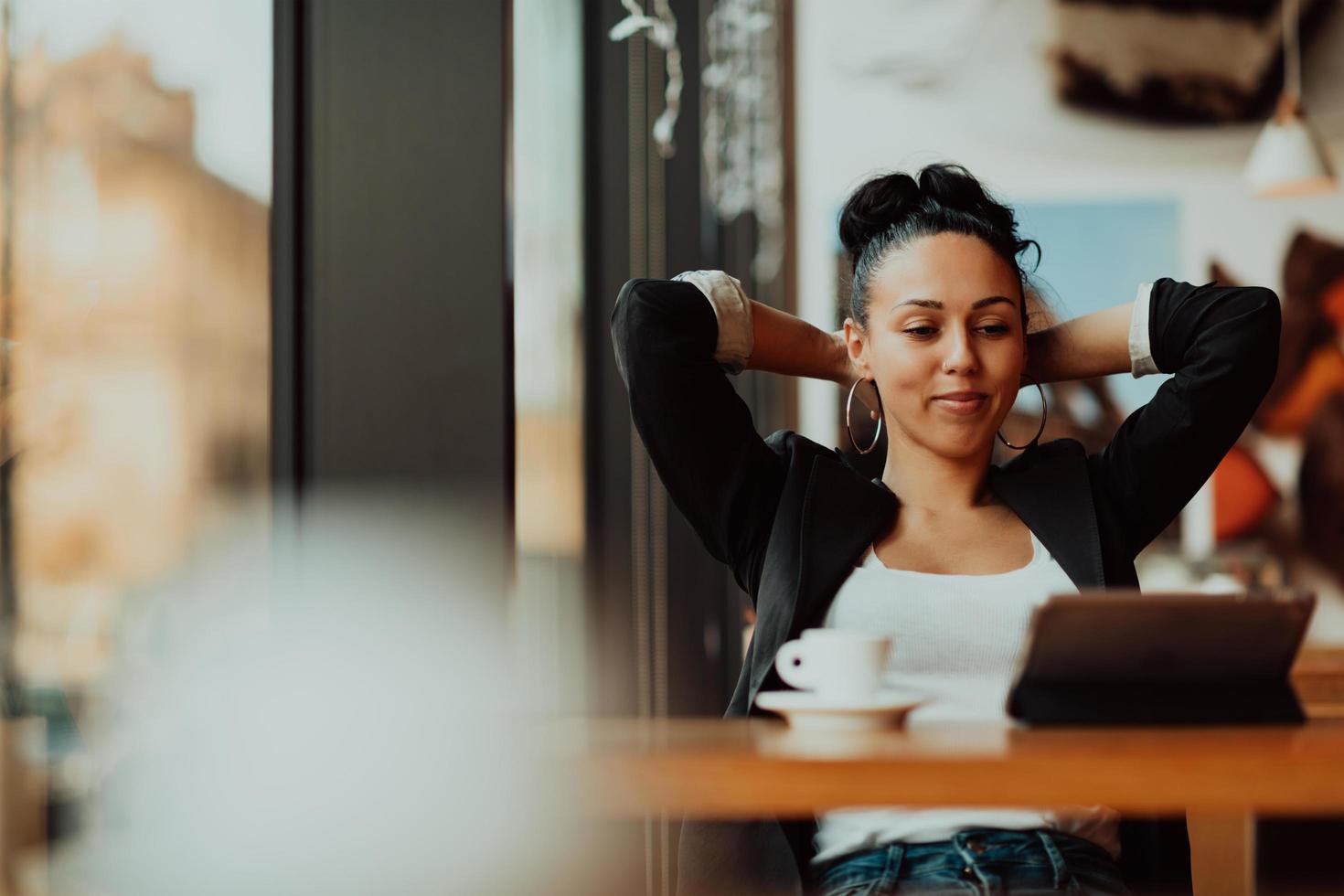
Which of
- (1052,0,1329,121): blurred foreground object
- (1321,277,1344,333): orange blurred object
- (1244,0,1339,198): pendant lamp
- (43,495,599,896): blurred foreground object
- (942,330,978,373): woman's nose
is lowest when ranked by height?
(43,495,599,896): blurred foreground object

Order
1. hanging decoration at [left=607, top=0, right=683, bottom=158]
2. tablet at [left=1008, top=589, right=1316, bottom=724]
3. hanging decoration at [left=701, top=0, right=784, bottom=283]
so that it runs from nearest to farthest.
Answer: tablet at [left=1008, top=589, right=1316, bottom=724], hanging decoration at [left=607, top=0, right=683, bottom=158], hanging decoration at [left=701, top=0, right=784, bottom=283]

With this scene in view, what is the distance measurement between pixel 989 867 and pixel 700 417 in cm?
53

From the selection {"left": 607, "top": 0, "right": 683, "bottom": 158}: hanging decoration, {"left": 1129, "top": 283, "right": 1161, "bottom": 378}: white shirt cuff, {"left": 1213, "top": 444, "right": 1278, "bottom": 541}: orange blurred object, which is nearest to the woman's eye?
{"left": 1129, "top": 283, "right": 1161, "bottom": 378}: white shirt cuff

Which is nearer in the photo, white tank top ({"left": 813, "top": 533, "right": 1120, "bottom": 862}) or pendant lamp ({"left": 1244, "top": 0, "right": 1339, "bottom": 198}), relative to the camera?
white tank top ({"left": 813, "top": 533, "right": 1120, "bottom": 862})

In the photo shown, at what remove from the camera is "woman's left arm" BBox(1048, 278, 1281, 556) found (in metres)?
1.48

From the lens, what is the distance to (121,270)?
884 mm

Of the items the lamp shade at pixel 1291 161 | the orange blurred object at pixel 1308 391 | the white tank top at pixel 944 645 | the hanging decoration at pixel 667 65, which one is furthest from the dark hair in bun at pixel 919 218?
the orange blurred object at pixel 1308 391

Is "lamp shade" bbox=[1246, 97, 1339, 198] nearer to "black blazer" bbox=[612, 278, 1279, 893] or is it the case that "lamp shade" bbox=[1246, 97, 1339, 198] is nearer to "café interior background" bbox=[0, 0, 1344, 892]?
"café interior background" bbox=[0, 0, 1344, 892]

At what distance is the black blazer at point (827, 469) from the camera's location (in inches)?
55.5

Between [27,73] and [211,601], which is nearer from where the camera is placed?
[27,73]

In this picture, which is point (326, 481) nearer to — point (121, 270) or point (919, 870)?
point (121, 270)

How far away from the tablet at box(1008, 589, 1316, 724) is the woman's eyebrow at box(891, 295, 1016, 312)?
58 centimetres

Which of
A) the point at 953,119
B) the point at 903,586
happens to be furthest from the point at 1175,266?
the point at 903,586

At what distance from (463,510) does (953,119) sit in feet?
13.0
